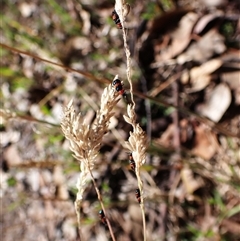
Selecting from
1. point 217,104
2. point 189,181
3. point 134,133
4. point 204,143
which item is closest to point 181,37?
point 217,104

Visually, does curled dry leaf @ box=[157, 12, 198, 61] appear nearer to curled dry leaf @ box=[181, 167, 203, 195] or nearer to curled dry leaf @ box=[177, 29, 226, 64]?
curled dry leaf @ box=[177, 29, 226, 64]

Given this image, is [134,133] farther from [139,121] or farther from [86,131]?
[139,121]

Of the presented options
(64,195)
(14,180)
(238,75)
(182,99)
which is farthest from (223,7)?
(14,180)

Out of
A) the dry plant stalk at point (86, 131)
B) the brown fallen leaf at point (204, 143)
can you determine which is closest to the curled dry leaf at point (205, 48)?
the brown fallen leaf at point (204, 143)

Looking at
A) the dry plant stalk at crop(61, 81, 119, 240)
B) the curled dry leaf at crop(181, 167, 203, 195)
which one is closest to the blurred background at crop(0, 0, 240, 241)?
the curled dry leaf at crop(181, 167, 203, 195)

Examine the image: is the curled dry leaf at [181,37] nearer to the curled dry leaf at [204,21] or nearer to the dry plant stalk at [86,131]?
the curled dry leaf at [204,21]

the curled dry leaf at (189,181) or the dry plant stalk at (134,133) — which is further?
the curled dry leaf at (189,181)

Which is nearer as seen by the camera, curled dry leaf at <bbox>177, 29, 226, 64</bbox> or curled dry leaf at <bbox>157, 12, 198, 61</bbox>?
curled dry leaf at <bbox>177, 29, 226, 64</bbox>

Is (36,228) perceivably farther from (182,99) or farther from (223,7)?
(223,7)
